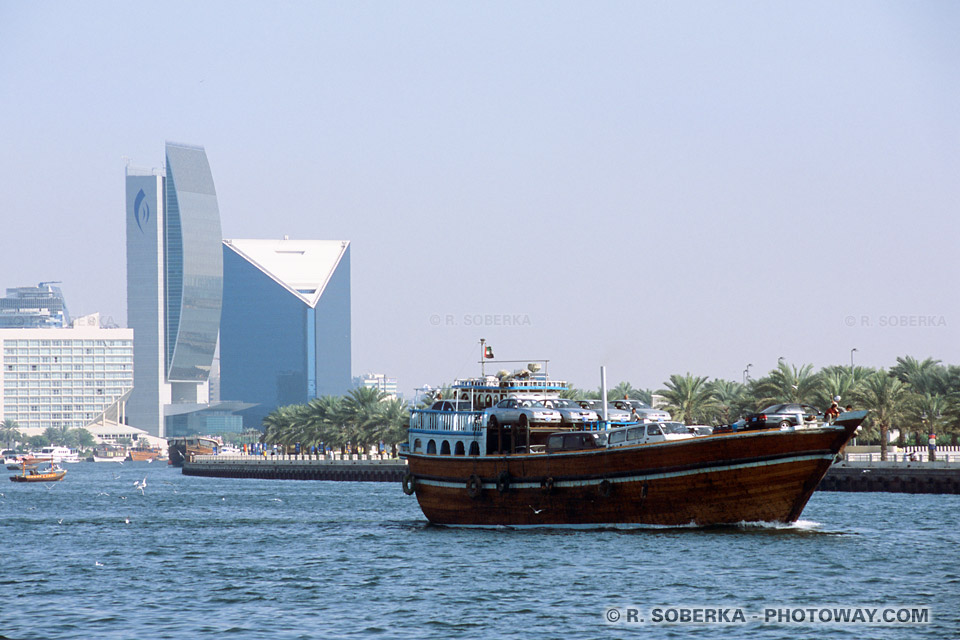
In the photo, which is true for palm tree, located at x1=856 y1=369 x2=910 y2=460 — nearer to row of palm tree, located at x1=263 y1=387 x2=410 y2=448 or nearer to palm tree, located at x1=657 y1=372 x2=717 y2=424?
palm tree, located at x1=657 y1=372 x2=717 y2=424

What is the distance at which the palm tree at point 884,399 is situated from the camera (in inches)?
3679

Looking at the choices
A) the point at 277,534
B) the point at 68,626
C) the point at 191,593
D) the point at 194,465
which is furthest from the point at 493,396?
the point at 194,465

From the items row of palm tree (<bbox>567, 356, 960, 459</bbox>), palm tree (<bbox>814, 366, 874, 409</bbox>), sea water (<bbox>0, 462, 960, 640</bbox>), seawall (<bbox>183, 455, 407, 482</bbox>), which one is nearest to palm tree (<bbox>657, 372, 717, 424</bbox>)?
row of palm tree (<bbox>567, 356, 960, 459</bbox>)

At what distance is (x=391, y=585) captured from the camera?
41.2m

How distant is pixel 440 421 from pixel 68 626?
98.2 ft

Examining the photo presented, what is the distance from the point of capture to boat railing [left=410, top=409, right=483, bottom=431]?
196 feet

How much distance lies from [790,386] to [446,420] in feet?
150

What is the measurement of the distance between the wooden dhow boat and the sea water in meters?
0.98

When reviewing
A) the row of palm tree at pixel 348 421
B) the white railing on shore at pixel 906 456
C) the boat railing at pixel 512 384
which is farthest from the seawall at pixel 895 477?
the row of palm tree at pixel 348 421

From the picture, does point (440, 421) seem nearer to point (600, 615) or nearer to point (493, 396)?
point (493, 396)

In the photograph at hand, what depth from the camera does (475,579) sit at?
41938 millimetres

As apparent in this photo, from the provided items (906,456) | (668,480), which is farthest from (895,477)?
(668,480)

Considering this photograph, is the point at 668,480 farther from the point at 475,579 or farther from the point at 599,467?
the point at 475,579

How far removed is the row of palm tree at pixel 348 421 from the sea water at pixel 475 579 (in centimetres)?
8201
